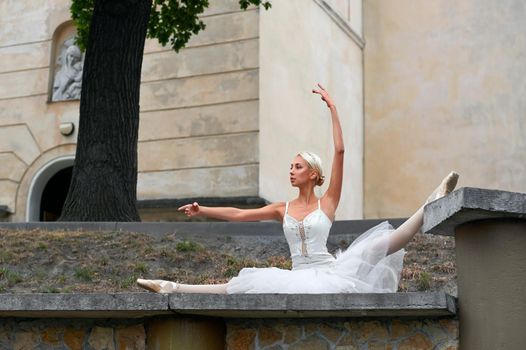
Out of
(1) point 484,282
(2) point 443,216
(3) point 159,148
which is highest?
(3) point 159,148

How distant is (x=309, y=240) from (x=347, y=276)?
55 centimetres

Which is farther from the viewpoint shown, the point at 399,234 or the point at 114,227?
the point at 114,227

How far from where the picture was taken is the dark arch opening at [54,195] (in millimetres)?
19891

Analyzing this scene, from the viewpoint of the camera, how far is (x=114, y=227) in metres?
12.0

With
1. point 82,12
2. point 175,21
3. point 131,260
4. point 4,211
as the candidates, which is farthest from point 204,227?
point 4,211

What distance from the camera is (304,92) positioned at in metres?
19.4

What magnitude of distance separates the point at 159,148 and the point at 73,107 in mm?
2292

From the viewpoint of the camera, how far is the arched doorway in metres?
19.0

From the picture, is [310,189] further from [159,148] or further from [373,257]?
[159,148]

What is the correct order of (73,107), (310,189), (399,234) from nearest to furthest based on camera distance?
(399,234) < (310,189) < (73,107)

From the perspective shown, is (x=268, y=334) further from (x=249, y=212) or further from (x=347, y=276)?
(x=249, y=212)

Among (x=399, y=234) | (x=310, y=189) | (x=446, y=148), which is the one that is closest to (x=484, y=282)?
(x=399, y=234)

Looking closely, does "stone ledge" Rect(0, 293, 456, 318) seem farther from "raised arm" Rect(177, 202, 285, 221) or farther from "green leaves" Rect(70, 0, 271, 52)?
"green leaves" Rect(70, 0, 271, 52)

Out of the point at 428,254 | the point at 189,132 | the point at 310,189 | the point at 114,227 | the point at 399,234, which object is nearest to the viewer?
the point at 399,234
